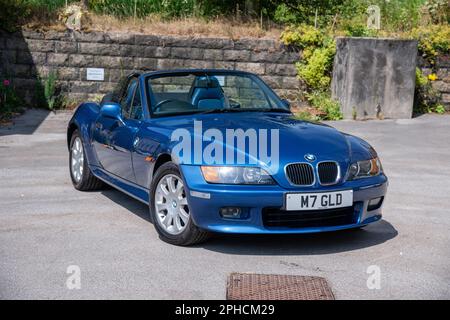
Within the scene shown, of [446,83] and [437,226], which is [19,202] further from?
[446,83]

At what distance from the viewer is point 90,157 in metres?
7.65

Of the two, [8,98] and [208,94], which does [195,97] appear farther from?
[8,98]

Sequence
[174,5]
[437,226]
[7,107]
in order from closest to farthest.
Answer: [437,226] < [7,107] < [174,5]

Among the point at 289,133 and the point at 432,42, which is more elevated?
the point at 432,42

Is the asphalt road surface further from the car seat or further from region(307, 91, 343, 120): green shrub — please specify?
region(307, 91, 343, 120): green shrub

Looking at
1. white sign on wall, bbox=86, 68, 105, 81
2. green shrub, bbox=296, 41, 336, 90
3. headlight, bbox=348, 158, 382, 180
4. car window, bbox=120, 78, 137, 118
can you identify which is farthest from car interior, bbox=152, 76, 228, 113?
white sign on wall, bbox=86, 68, 105, 81

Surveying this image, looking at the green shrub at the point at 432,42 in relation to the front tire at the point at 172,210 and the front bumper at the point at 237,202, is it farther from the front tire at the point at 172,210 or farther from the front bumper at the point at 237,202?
the front tire at the point at 172,210

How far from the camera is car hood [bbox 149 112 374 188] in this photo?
5.62 m

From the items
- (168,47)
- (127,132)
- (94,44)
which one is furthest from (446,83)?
Result: (127,132)

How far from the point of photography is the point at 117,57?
1512 centimetres

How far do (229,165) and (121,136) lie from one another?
172 centimetres

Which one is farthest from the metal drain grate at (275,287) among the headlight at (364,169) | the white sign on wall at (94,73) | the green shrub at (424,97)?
the green shrub at (424,97)

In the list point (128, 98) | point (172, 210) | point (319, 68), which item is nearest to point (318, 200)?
point (172, 210)
